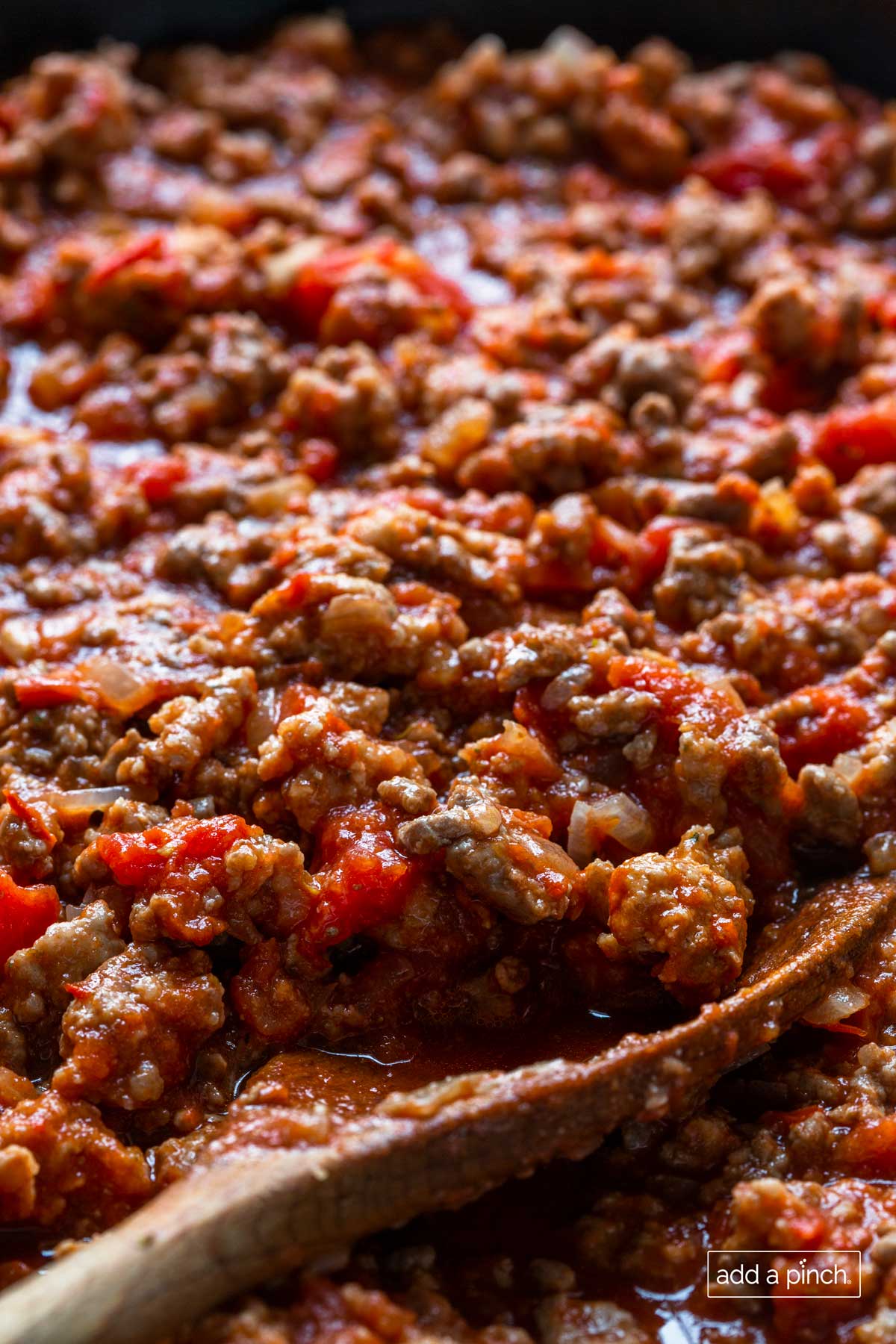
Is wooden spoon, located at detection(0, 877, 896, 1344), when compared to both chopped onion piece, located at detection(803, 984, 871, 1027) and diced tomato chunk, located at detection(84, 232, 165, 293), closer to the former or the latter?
chopped onion piece, located at detection(803, 984, 871, 1027)

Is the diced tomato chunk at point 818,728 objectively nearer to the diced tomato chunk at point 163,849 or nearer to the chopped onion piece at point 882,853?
the chopped onion piece at point 882,853

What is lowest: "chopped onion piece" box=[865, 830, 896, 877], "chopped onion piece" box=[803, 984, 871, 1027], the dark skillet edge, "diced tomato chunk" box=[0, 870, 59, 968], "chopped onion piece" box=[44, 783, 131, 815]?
"chopped onion piece" box=[803, 984, 871, 1027]

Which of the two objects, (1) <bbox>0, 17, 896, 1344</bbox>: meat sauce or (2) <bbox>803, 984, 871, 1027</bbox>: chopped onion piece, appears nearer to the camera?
(1) <bbox>0, 17, 896, 1344</bbox>: meat sauce

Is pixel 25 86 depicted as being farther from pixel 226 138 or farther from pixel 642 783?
pixel 642 783

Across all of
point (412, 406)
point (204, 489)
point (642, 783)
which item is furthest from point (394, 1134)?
point (412, 406)

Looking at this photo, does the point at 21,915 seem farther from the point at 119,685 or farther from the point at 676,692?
the point at 676,692

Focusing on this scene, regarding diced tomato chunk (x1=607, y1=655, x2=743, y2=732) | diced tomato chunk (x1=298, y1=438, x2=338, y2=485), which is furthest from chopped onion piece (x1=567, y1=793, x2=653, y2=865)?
diced tomato chunk (x1=298, y1=438, x2=338, y2=485)

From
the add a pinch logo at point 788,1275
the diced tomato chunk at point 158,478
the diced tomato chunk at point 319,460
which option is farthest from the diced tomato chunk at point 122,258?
the add a pinch logo at point 788,1275
